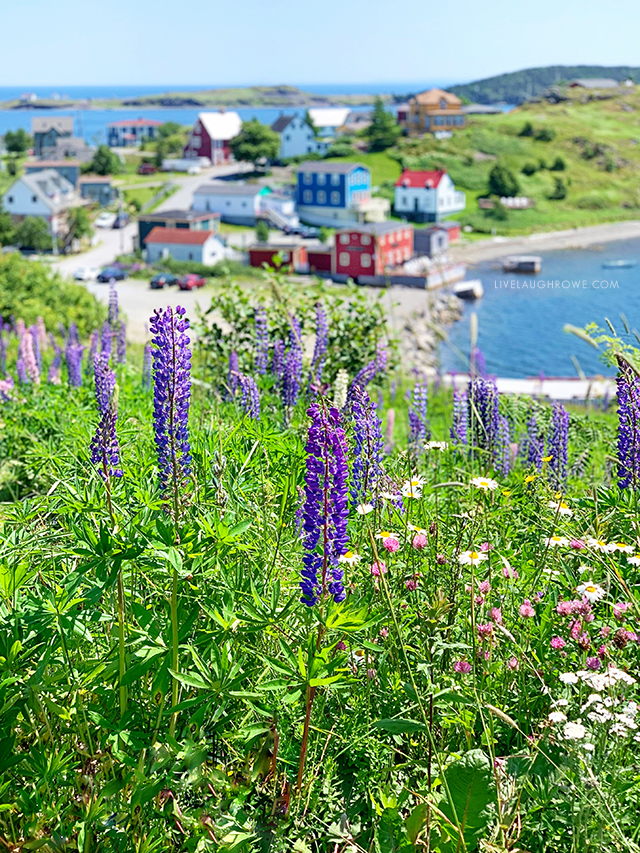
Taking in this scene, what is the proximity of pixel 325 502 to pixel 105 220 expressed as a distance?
78141mm

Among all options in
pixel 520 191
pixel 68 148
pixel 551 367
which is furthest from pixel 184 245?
pixel 68 148

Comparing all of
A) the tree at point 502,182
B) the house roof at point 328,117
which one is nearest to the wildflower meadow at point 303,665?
the tree at point 502,182

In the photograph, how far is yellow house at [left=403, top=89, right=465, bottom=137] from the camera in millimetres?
107188

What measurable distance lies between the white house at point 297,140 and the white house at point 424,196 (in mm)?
25018

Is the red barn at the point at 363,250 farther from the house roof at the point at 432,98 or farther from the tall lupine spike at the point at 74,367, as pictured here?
the tall lupine spike at the point at 74,367

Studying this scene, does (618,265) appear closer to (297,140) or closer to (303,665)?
(297,140)

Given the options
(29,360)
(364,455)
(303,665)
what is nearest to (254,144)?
(29,360)

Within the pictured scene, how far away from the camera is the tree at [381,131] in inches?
3888

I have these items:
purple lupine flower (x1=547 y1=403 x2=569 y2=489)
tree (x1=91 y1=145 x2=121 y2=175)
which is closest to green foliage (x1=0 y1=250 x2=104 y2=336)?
purple lupine flower (x1=547 y1=403 x2=569 y2=489)

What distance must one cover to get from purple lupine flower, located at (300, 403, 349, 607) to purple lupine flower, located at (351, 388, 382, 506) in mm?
868

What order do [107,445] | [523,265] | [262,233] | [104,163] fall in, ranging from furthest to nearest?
[104,163] < [262,233] < [523,265] < [107,445]

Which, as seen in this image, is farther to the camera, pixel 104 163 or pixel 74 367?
pixel 104 163

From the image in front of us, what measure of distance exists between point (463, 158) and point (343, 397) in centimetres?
9906

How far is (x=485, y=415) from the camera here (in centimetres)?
540
